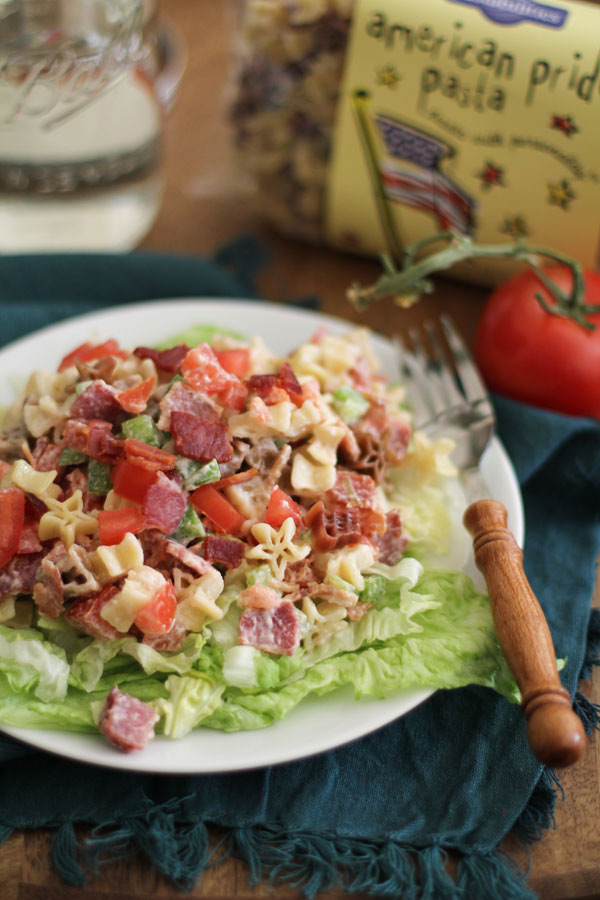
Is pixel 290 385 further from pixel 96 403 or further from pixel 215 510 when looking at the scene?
pixel 96 403

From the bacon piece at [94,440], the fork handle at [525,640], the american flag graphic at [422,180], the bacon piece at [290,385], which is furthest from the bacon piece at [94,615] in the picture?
the american flag graphic at [422,180]

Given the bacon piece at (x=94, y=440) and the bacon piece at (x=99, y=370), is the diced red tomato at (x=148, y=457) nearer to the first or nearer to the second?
the bacon piece at (x=94, y=440)

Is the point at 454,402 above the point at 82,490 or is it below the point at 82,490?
below

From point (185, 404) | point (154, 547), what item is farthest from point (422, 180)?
point (154, 547)

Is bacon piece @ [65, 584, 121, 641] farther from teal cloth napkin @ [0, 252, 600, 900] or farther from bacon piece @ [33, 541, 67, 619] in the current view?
teal cloth napkin @ [0, 252, 600, 900]

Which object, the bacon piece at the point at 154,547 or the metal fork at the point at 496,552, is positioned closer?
the metal fork at the point at 496,552

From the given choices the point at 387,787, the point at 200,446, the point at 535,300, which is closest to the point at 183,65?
the point at 535,300

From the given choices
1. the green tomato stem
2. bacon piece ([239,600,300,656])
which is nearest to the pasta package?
the green tomato stem
